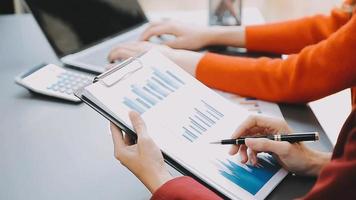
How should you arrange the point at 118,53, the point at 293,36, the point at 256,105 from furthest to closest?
the point at 293,36 → the point at 118,53 → the point at 256,105

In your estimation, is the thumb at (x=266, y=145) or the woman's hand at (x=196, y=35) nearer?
the thumb at (x=266, y=145)

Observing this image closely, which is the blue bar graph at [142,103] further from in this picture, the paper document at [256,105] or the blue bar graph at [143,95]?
the paper document at [256,105]

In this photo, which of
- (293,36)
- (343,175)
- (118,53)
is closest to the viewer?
(343,175)

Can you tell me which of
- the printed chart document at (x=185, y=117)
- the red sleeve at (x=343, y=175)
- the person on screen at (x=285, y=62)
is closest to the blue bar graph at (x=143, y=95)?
the printed chart document at (x=185, y=117)

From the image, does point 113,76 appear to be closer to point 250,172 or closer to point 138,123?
point 138,123

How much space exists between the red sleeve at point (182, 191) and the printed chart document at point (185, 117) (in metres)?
0.03

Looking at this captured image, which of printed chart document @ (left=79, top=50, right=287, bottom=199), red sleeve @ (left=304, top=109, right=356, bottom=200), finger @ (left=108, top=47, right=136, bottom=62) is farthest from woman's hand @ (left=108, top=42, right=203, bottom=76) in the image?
red sleeve @ (left=304, top=109, right=356, bottom=200)

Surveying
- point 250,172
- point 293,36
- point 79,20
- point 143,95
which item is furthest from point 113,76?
point 293,36

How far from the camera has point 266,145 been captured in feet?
2.32

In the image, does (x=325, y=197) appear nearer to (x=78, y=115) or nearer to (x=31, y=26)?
(x=78, y=115)

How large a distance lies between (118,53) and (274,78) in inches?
13.5

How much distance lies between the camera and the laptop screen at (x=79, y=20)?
1.02 meters

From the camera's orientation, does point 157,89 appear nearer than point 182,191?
No

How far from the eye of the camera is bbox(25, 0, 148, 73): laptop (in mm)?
1022
